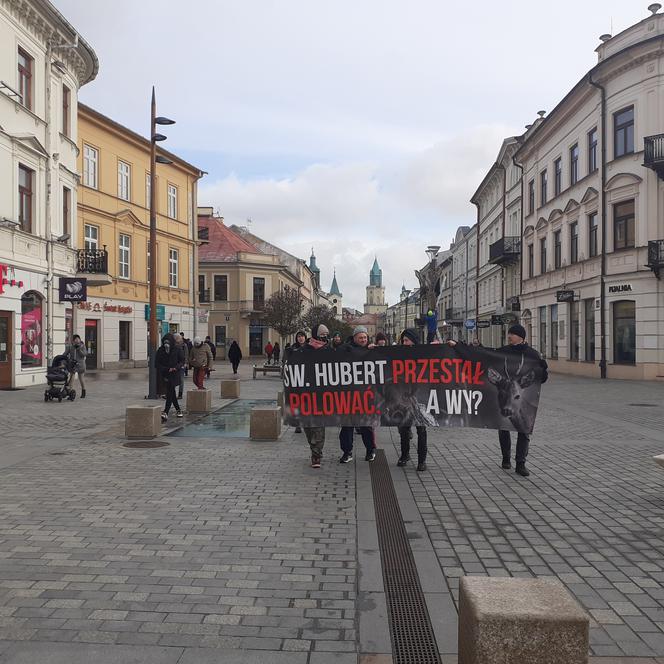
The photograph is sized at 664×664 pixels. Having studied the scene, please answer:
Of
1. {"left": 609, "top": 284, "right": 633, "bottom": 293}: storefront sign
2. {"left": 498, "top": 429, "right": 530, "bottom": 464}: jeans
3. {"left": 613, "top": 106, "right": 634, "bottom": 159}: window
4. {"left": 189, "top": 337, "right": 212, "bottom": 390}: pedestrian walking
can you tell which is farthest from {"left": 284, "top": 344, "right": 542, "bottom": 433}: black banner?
{"left": 613, "top": 106, "right": 634, "bottom": 159}: window

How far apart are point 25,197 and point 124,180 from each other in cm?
1460

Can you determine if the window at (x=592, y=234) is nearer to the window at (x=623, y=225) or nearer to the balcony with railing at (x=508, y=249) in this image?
the window at (x=623, y=225)

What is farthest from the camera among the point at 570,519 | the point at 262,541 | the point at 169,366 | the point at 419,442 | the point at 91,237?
the point at 91,237

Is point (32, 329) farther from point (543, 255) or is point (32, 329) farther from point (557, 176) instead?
point (543, 255)

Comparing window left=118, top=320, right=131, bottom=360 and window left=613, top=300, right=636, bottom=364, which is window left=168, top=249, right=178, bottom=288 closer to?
window left=118, top=320, right=131, bottom=360

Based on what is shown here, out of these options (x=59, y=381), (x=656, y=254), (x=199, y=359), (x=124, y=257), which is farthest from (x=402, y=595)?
(x=124, y=257)

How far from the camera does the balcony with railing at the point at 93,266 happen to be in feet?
83.7

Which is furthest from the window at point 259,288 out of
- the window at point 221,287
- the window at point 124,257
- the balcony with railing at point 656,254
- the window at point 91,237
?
the balcony with railing at point 656,254

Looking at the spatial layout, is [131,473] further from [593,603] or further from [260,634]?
Answer: [593,603]

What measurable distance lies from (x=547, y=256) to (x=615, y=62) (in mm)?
11455

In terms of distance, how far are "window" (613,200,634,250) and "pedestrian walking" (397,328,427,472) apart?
20.7 meters

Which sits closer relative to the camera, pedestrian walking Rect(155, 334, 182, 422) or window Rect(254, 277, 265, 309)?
pedestrian walking Rect(155, 334, 182, 422)

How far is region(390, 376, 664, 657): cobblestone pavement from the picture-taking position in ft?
13.1

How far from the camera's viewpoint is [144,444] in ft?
32.0
